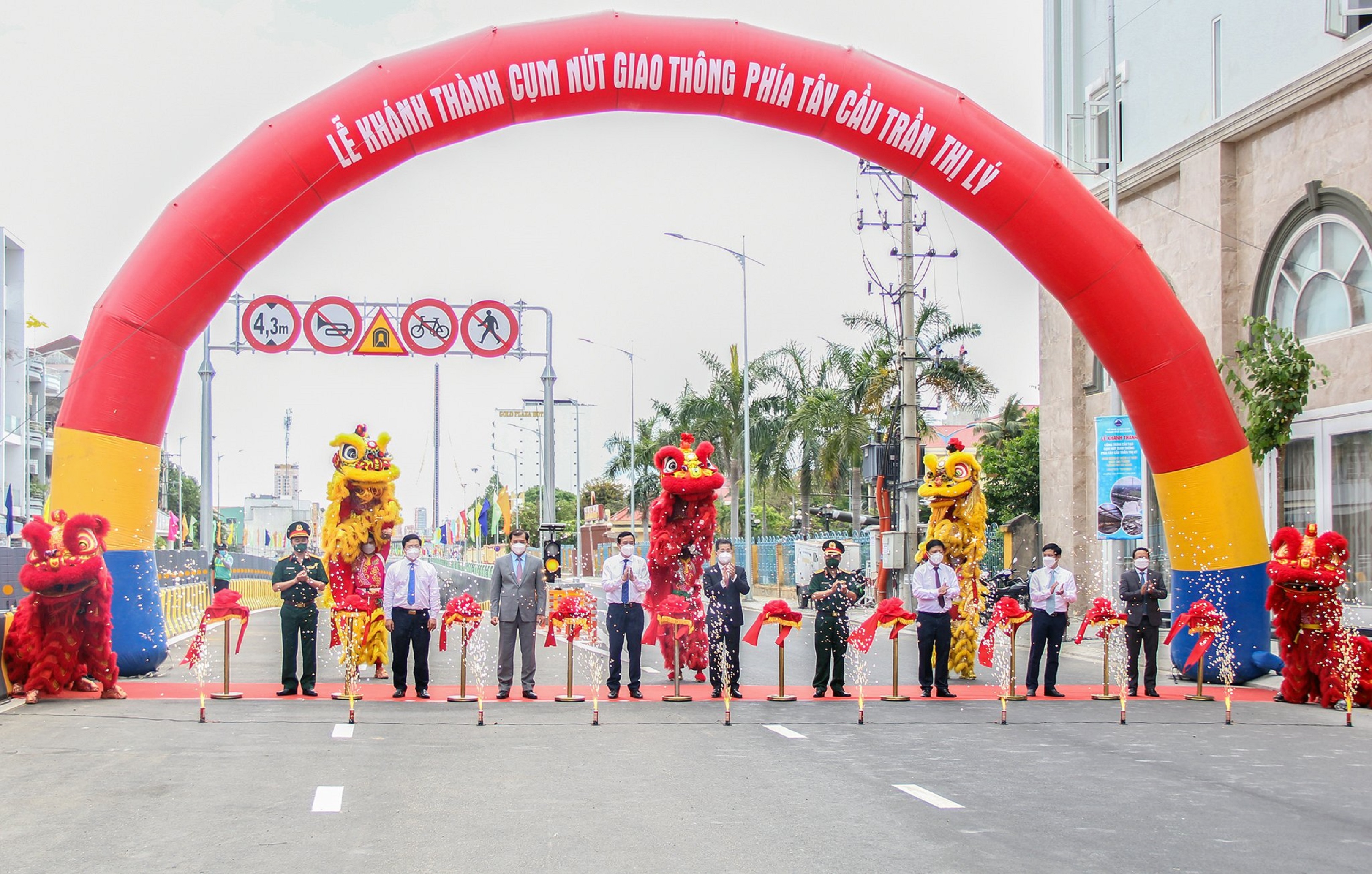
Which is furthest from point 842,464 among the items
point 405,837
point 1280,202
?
point 405,837

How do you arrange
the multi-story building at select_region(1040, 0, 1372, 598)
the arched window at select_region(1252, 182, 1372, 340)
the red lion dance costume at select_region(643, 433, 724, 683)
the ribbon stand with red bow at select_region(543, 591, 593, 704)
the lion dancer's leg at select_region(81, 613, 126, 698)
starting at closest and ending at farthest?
the lion dancer's leg at select_region(81, 613, 126, 698)
the ribbon stand with red bow at select_region(543, 591, 593, 704)
the red lion dance costume at select_region(643, 433, 724, 683)
the arched window at select_region(1252, 182, 1372, 340)
the multi-story building at select_region(1040, 0, 1372, 598)

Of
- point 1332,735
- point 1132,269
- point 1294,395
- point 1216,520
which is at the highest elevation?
point 1132,269

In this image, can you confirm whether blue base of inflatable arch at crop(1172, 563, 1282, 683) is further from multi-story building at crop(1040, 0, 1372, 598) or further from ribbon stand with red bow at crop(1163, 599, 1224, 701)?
multi-story building at crop(1040, 0, 1372, 598)

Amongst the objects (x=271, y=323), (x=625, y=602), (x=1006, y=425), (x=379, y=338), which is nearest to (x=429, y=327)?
(x=379, y=338)

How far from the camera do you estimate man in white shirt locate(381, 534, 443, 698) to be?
45.7 feet

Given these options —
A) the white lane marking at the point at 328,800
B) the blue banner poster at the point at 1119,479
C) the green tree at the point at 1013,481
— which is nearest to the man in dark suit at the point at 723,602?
the white lane marking at the point at 328,800

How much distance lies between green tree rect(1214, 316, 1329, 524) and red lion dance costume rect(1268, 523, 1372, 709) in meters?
4.02

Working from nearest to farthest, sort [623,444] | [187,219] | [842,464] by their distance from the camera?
[187,219] < [842,464] < [623,444]

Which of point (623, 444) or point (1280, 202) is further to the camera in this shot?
point (623, 444)

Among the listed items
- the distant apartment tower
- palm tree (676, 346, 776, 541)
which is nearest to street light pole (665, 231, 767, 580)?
palm tree (676, 346, 776, 541)

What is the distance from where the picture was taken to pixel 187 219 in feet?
48.5

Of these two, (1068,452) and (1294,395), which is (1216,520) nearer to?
(1294,395)

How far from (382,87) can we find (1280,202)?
41.7 ft

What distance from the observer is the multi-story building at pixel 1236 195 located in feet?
60.5
